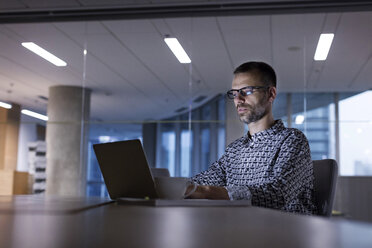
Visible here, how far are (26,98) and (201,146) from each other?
226cm

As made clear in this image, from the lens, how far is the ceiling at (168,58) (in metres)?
4.93

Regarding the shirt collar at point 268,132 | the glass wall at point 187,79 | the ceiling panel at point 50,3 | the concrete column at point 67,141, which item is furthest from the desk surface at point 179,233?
the concrete column at point 67,141

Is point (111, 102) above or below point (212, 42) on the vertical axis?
below

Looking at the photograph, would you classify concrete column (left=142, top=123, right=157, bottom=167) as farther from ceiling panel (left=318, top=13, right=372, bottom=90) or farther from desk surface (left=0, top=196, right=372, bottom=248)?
desk surface (left=0, top=196, right=372, bottom=248)

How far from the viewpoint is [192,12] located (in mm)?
4980

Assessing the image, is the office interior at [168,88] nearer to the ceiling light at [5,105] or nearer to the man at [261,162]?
the ceiling light at [5,105]

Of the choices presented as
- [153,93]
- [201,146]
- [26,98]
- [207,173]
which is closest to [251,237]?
[207,173]

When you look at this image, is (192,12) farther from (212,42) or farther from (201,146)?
(201,146)

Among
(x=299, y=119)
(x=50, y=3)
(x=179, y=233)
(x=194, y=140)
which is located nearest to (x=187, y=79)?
(x=194, y=140)

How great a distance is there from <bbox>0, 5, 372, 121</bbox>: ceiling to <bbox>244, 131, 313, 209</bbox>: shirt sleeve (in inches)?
126

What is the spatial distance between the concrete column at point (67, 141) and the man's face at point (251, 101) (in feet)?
11.4

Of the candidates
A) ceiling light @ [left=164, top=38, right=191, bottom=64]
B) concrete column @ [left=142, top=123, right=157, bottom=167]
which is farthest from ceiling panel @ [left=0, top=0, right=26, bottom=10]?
concrete column @ [left=142, top=123, right=157, bottom=167]

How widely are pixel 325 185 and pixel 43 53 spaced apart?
4355 millimetres

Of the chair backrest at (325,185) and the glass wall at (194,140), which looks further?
the glass wall at (194,140)
